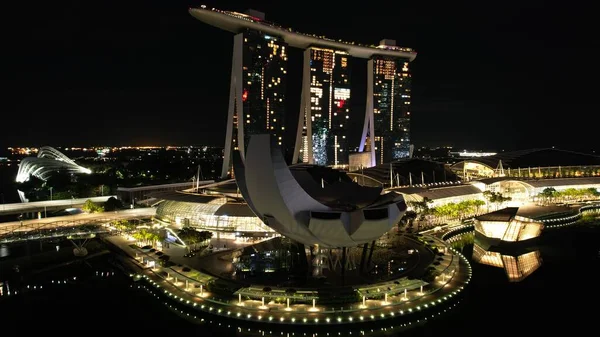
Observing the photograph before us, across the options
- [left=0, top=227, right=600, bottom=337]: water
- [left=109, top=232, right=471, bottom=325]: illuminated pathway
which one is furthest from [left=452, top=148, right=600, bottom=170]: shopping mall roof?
[left=109, top=232, right=471, bottom=325]: illuminated pathway

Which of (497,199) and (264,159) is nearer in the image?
(264,159)

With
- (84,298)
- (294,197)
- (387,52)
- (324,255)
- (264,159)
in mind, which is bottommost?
(84,298)

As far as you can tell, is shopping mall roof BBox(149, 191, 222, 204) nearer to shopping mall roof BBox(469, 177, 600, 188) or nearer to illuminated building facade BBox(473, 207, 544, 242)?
illuminated building facade BBox(473, 207, 544, 242)

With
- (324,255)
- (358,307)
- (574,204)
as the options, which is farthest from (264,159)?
(574,204)

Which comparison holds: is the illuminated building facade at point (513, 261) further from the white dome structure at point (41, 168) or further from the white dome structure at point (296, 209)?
the white dome structure at point (41, 168)

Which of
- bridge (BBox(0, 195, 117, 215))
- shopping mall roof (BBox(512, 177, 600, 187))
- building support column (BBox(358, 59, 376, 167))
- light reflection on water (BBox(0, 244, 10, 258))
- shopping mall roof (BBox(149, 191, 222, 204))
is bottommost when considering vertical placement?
light reflection on water (BBox(0, 244, 10, 258))

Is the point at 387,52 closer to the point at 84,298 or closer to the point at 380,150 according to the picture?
the point at 380,150

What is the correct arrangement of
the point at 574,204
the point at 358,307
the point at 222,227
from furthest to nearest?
the point at 574,204 → the point at 222,227 → the point at 358,307
